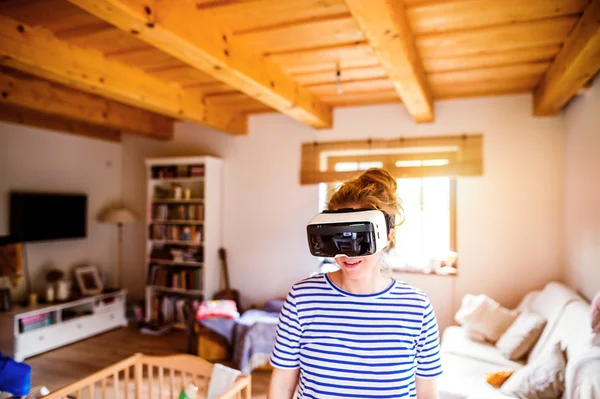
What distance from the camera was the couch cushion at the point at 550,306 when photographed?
8.13 ft

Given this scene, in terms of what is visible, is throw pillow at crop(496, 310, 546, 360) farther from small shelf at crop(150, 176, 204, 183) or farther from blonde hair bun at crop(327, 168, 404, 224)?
small shelf at crop(150, 176, 204, 183)

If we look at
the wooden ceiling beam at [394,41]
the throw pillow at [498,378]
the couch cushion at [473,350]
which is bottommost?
the couch cushion at [473,350]

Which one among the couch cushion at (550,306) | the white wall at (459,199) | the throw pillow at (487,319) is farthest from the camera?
the white wall at (459,199)

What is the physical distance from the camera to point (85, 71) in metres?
2.52

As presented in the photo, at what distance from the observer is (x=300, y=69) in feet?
9.26

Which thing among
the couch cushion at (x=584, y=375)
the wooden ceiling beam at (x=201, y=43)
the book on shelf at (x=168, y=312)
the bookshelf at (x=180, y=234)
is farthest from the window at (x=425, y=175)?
the book on shelf at (x=168, y=312)

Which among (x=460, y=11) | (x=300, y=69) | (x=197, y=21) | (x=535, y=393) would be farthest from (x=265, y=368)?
(x=460, y=11)

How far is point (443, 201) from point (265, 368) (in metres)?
2.13

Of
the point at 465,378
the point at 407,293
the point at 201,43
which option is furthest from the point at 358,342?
the point at 465,378

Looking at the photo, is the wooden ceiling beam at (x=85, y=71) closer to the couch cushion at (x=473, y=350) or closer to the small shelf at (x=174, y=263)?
the small shelf at (x=174, y=263)

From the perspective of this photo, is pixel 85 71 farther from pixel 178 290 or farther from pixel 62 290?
pixel 178 290

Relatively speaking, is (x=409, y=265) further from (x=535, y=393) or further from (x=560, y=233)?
(x=535, y=393)

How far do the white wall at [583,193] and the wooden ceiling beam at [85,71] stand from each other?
2.99m

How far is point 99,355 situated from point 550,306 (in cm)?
365
